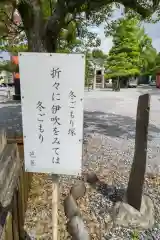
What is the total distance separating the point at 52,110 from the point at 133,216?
159cm

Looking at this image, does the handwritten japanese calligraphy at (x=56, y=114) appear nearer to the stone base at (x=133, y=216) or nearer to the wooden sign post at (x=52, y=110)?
the wooden sign post at (x=52, y=110)

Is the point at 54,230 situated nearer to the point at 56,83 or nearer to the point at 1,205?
the point at 1,205

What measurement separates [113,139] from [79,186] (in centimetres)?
276

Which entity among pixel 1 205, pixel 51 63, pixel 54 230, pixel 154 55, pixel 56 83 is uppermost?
pixel 154 55

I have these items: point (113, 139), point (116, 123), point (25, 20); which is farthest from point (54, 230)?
point (116, 123)

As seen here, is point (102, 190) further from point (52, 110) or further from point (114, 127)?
point (114, 127)

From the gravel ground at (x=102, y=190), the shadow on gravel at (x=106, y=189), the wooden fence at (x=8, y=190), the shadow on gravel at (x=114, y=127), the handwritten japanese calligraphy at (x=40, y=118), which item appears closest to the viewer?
the wooden fence at (x=8, y=190)

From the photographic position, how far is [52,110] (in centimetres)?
162

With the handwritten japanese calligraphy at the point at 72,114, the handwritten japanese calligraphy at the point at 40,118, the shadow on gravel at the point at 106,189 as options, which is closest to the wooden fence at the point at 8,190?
the handwritten japanese calligraphy at the point at 40,118

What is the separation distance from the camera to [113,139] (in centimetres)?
559

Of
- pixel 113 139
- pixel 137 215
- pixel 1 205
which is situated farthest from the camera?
pixel 113 139

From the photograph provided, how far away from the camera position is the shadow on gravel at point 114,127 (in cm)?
609

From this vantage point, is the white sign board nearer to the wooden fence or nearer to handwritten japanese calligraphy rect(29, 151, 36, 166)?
handwritten japanese calligraphy rect(29, 151, 36, 166)

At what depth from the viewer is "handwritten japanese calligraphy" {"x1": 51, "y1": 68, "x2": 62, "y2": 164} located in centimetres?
156
